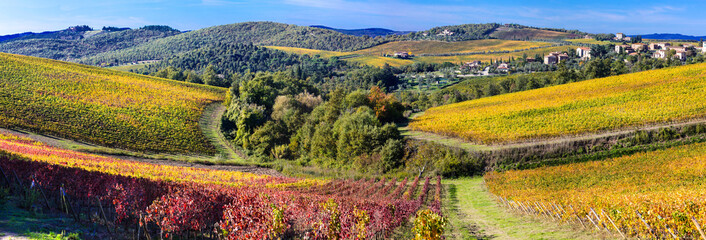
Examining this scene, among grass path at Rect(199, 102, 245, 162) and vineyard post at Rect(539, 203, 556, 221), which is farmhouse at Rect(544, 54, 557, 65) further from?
vineyard post at Rect(539, 203, 556, 221)

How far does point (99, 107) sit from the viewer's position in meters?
58.4

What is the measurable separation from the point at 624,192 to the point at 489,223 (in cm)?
693

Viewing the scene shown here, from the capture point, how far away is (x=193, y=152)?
49562 mm

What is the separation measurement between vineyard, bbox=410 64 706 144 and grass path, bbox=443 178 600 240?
14.0 metres

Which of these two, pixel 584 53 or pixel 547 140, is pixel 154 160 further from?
pixel 584 53

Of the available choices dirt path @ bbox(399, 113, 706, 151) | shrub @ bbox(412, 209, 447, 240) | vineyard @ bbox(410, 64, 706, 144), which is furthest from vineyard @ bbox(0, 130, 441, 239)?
vineyard @ bbox(410, 64, 706, 144)

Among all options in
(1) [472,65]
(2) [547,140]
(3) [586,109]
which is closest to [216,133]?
(2) [547,140]

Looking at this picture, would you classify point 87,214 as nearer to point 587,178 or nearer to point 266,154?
point 587,178

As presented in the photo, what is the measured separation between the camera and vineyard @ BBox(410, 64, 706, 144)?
124 feet

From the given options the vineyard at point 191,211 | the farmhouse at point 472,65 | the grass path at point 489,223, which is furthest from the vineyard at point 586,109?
the farmhouse at point 472,65

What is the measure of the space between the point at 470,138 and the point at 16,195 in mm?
35935

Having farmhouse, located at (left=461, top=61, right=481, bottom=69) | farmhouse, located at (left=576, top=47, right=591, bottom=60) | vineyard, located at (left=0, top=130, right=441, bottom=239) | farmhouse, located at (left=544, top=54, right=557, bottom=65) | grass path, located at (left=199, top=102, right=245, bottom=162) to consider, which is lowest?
grass path, located at (left=199, top=102, right=245, bottom=162)

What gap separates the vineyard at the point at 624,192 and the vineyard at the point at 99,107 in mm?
39221

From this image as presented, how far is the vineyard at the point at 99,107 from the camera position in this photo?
4772 centimetres
